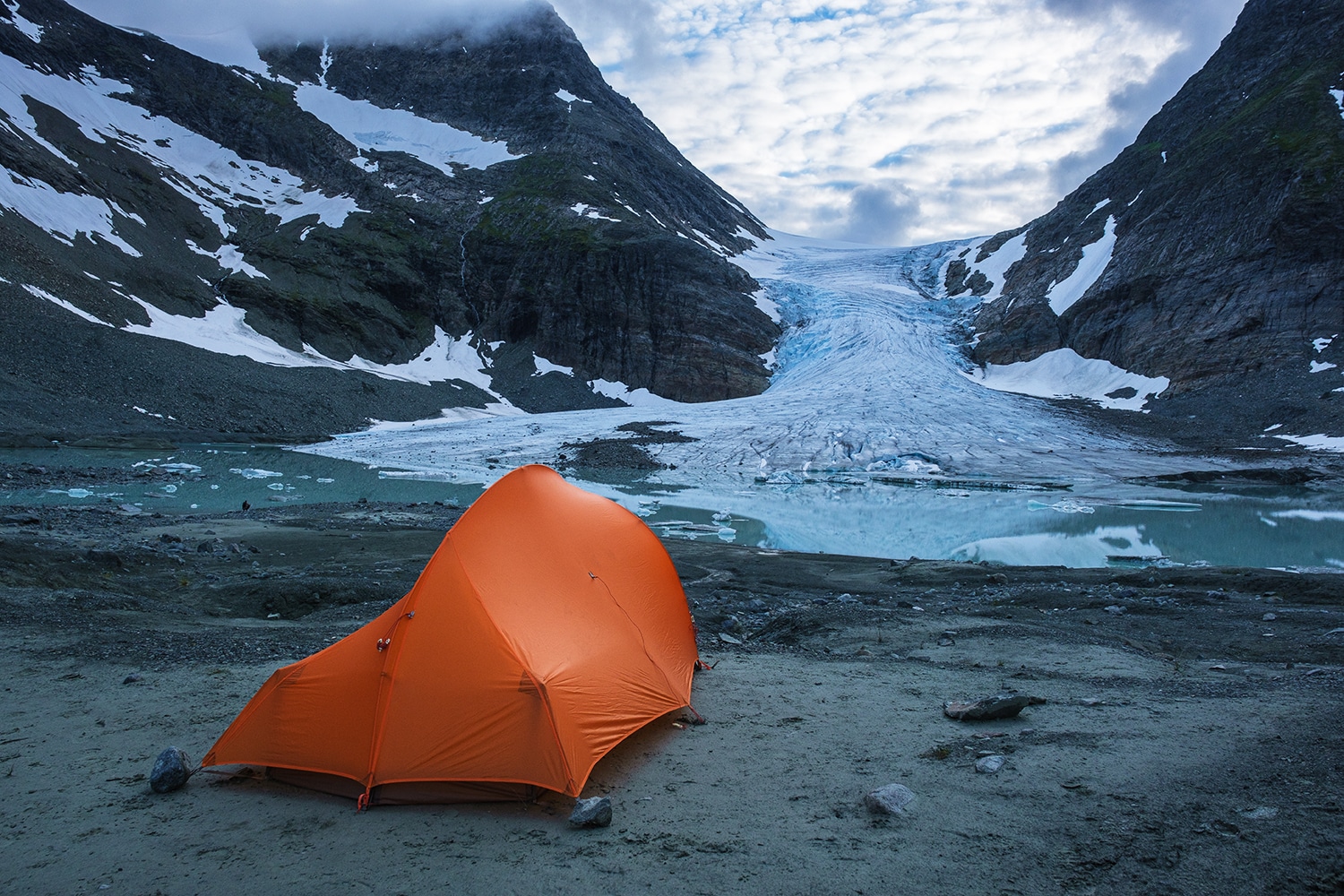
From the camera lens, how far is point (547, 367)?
61469 millimetres

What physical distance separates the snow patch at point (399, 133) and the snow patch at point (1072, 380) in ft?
186

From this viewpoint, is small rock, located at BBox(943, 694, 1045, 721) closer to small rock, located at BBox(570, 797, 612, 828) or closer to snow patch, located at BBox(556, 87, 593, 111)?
small rock, located at BBox(570, 797, 612, 828)

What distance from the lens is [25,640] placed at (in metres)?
6.91

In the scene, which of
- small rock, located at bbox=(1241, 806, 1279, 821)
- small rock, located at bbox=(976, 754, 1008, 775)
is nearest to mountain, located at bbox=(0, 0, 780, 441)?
small rock, located at bbox=(976, 754, 1008, 775)

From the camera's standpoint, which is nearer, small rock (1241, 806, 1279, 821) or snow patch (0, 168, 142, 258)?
small rock (1241, 806, 1279, 821)

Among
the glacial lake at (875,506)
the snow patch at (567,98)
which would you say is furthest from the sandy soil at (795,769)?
the snow patch at (567,98)

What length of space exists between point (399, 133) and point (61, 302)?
174ft

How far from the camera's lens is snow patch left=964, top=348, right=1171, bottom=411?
44.2m

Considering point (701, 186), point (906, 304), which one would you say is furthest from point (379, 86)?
point (906, 304)

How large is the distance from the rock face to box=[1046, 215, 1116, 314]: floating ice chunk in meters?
0.13

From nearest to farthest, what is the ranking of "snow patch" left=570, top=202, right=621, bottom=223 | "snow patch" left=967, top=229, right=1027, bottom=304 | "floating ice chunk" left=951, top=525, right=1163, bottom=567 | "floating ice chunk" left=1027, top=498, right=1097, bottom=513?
1. "floating ice chunk" left=951, top=525, right=1163, bottom=567
2. "floating ice chunk" left=1027, top=498, right=1097, bottom=513
3. "snow patch" left=967, top=229, right=1027, bottom=304
4. "snow patch" left=570, top=202, right=621, bottom=223

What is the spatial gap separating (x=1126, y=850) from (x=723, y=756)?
2.39 metres

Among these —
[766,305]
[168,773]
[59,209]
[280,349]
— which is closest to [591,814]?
[168,773]

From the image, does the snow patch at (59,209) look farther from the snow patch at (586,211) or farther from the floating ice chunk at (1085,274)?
the floating ice chunk at (1085,274)
